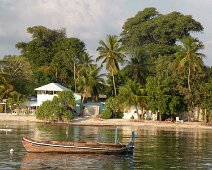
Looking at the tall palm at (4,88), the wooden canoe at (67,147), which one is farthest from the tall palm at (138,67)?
the wooden canoe at (67,147)

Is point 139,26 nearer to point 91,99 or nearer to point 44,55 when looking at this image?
point 44,55

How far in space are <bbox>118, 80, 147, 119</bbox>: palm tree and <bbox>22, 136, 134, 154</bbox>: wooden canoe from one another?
33.0 m

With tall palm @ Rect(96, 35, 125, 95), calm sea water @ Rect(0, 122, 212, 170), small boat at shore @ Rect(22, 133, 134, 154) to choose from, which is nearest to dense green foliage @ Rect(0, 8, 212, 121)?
tall palm @ Rect(96, 35, 125, 95)

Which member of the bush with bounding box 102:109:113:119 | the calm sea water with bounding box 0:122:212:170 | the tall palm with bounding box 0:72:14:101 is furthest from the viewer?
the tall palm with bounding box 0:72:14:101

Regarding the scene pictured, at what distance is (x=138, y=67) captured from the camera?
7756 centimetres

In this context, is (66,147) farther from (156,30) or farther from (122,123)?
(156,30)

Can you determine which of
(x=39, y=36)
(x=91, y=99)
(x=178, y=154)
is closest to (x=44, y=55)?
(x=39, y=36)

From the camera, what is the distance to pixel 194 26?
97.9m

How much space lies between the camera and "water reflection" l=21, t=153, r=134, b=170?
101 ft

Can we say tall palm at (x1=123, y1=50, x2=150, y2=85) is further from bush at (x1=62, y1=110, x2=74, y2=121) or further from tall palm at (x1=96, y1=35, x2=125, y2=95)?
bush at (x1=62, y1=110, x2=74, y2=121)

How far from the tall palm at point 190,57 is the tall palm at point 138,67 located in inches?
Result: 288

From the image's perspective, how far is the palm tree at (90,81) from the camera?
74.2 m

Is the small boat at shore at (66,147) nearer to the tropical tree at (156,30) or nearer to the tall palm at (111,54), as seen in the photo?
the tall palm at (111,54)

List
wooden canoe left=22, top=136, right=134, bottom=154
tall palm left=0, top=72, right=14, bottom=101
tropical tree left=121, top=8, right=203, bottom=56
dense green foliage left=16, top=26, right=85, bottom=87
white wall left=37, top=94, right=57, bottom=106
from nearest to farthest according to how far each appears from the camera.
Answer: wooden canoe left=22, top=136, right=134, bottom=154
white wall left=37, top=94, right=57, bottom=106
tall palm left=0, top=72, right=14, bottom=101
dense green foliage left=16, top=26, right=85, bottom=87
tropical tree left=121, top=8, right=203, bottom=56
